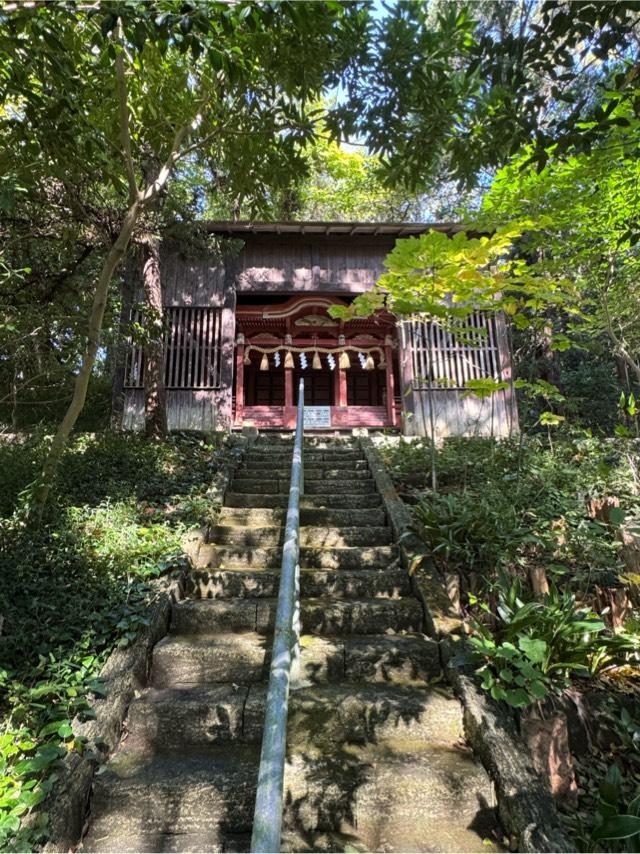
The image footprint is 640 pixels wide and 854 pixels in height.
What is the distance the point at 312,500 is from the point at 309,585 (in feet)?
5.25

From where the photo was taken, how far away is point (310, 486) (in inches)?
232

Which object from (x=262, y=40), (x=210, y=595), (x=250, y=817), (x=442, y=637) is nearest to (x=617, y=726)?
(x=442, y=637)

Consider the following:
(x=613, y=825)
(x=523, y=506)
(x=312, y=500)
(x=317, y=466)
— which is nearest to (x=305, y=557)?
(x=312, y=500)

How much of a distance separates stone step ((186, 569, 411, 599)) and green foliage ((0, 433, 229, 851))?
11.3 inches

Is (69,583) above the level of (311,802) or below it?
above

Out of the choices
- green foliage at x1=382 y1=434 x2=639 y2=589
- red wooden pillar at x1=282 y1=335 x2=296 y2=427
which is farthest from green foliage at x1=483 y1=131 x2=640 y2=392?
red wooden pillar at x1=282 y1=335 x2=296 y2=427

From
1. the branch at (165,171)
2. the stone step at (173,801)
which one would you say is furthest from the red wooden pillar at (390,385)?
the stone step at (173,801)

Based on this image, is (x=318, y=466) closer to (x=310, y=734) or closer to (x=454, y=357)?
(x=310, y=734)

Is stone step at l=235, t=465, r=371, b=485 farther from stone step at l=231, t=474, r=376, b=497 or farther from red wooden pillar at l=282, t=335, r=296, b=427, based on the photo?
red wooden pillar at l=282, t=335, r=296, b=427

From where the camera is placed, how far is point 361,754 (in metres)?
2.49

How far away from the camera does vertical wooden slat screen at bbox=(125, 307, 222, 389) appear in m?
9.78

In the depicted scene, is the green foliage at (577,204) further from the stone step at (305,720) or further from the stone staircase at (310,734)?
the stone step at (305,720)

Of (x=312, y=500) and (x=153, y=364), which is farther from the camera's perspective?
(x=153, y=364)

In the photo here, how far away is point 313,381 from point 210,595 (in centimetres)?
1116
